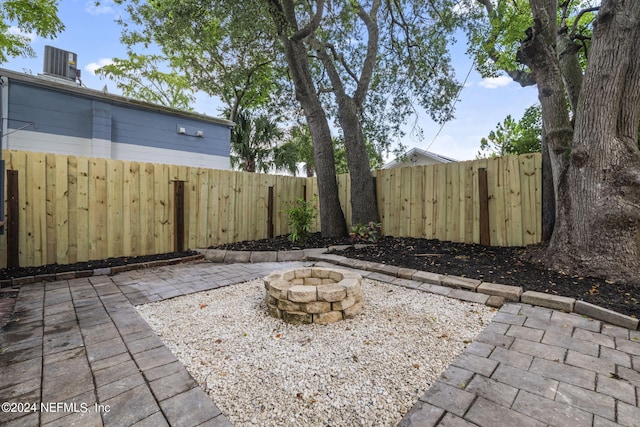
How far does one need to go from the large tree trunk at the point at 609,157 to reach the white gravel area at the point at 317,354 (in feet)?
5.21

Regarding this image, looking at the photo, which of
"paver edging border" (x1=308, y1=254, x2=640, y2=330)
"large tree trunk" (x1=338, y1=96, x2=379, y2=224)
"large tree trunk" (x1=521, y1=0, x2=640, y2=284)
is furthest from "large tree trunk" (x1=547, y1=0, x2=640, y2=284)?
"large tree trunk" (x1=338, y1=96, x2=379, y2=224)

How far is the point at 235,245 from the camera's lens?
520 cm

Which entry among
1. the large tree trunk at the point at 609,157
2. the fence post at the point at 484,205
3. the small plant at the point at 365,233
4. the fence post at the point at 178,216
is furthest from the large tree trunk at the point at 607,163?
the fence post at the point at 178,216

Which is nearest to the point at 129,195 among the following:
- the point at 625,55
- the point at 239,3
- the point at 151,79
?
the point at 239,3

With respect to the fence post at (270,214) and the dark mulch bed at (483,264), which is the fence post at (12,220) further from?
the fence post at (270,214)

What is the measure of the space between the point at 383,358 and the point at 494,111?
9.74m

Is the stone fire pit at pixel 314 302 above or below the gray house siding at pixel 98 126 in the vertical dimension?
below

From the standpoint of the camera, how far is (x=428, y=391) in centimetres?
143

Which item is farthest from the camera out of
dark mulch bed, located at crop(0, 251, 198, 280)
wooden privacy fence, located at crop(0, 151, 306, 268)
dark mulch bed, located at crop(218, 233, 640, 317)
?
wooden privacy fence, located at crop(0, 151, 306, 268)

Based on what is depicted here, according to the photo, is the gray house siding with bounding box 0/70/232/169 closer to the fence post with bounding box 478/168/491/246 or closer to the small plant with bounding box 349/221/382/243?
the small plant with bounding box 349/221/382/243

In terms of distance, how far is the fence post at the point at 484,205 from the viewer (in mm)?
4344

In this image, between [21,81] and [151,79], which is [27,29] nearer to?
[21,81]

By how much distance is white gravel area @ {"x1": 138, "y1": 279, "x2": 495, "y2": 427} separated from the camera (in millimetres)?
1331

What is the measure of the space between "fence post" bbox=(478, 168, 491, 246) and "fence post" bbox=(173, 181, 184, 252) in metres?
4.81
